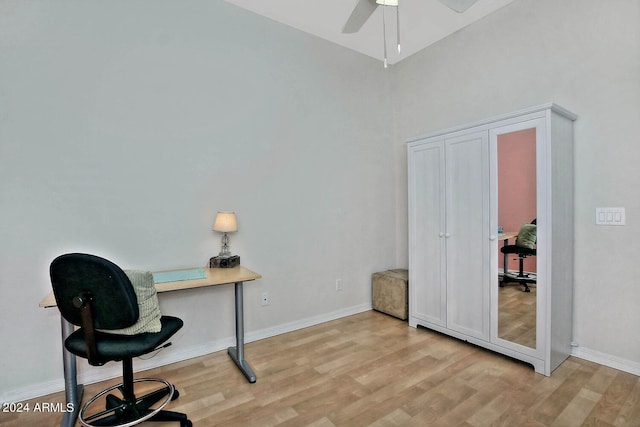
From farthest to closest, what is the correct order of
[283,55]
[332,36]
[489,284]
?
[332,36] < [283,55] < [489,284]

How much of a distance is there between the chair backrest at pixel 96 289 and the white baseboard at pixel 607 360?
10.0 ft

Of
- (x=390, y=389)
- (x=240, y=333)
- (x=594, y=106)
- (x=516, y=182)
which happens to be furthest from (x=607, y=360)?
(x=240, y=333)

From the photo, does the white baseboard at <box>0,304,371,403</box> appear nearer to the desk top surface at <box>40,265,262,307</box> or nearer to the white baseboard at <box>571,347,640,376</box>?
the desk top surface at <box>40,265,262,307</box>

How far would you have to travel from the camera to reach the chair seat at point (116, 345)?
1479 mm

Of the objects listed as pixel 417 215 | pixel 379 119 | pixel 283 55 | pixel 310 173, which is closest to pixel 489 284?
pixel 417 215

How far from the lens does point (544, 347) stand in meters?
2.17

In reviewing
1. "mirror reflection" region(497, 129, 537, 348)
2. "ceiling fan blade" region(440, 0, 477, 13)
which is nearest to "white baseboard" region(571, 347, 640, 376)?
"mirror reflection" region(497, 129, 537, 348)

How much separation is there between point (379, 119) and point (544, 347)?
8.93 feet

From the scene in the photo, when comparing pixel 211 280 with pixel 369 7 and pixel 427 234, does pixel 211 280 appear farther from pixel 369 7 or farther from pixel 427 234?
pixel 369 7

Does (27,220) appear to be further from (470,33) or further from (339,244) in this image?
(470,33)

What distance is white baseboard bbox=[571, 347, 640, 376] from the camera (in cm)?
217

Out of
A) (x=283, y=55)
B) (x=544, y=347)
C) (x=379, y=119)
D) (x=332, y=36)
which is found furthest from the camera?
(x=379, y=119)

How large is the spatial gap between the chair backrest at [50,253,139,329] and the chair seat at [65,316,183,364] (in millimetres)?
Answer: 109

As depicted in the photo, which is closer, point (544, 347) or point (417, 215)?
point (544, 347)
